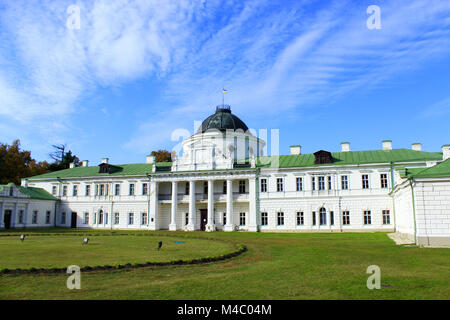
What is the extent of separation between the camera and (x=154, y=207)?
48.3 m

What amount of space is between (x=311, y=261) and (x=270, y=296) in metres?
6.67

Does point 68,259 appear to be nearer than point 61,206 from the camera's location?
Yes

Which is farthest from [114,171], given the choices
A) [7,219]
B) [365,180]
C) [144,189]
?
[365,180]

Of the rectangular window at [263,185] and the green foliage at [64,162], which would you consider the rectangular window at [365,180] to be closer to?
the rectangular window at [263,185]

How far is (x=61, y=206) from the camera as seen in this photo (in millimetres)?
53938

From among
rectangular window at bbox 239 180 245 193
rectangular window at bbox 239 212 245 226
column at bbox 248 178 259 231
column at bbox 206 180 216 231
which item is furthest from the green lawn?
rectangular window at bbox 239 180 245 193

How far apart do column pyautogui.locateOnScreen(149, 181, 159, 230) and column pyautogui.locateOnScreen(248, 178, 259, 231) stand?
13234 millimetres

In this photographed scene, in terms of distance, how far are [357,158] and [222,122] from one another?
20711 mm

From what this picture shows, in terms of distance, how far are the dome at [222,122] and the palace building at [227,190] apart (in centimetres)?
17

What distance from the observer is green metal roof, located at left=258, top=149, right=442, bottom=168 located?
39.6 m

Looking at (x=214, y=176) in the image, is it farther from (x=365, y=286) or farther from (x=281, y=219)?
(x=365, y=286)
